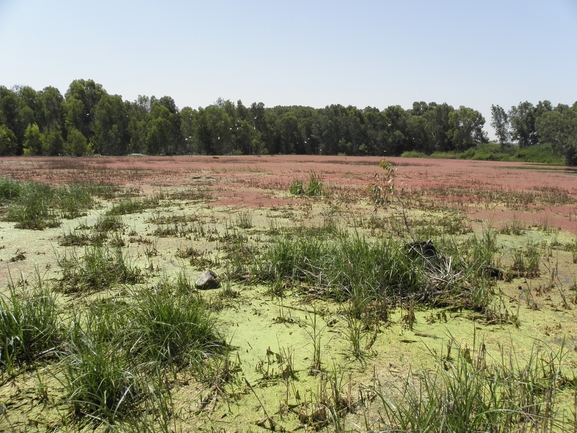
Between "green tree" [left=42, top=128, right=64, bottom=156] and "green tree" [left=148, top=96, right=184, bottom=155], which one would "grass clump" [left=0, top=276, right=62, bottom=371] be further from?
"green tree" [left=148, top=96, right=184, bottom=155]

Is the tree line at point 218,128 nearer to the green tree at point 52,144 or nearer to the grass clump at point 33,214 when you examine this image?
the green tree at point 52,144

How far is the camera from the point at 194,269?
5.70m

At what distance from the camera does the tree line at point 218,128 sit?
65.6 meters

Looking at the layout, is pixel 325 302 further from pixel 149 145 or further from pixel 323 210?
pixel 149 145

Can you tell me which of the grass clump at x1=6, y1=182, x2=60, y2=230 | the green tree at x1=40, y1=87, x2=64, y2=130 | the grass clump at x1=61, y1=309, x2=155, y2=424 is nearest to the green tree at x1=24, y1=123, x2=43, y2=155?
the green tree at x1=40, y1=87, x2=64, y2=130

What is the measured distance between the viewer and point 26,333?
3.41m

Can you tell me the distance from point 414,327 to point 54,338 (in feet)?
10.3

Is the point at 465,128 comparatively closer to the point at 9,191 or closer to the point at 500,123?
the point at 500,123

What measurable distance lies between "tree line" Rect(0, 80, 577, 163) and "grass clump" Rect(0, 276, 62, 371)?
187 feet

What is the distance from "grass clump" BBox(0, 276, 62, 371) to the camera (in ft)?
Result: 10.7

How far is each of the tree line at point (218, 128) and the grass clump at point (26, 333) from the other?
187 feet

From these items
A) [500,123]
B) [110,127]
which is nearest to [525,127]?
[500,123]

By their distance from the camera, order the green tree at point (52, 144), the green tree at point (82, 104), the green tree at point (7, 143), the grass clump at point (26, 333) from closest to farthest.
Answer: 1. the grass clump at point (26, 333)
2. the green tree at point (7, 143)
3. the green tree at point (52, 144)
4. the green tree at point (82, 104)

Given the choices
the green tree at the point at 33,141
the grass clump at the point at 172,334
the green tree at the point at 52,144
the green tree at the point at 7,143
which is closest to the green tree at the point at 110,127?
the green tree at the point at 52,144
